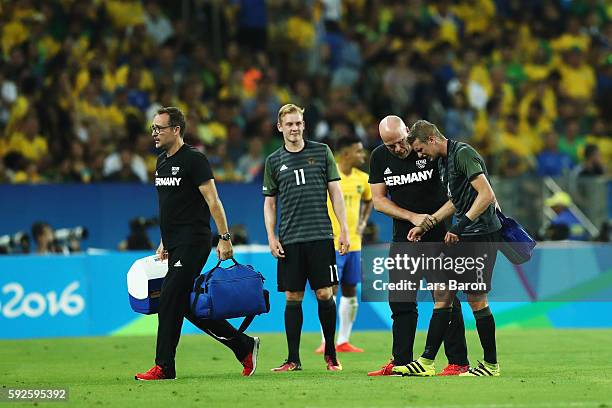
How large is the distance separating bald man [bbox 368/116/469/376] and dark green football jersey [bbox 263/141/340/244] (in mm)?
621

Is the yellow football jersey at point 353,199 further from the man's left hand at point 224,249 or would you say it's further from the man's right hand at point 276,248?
the man's left hand at point 224,249

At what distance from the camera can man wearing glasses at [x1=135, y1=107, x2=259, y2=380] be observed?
12.0 m

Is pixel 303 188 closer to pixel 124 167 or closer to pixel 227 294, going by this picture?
pixel 227 294

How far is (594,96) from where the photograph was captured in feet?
92.4

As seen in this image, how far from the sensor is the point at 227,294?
1203 cm

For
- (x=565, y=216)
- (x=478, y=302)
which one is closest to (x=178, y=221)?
(x=478, y=302)

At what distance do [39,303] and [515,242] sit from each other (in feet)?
26.9

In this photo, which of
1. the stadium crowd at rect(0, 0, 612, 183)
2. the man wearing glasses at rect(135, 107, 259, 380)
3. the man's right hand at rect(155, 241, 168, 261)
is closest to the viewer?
the man wearing glasses at rect(135, 107, 259, 380)

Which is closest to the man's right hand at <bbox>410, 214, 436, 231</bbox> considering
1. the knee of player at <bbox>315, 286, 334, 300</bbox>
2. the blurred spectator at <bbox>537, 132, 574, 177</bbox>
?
the knee of player at <bbox>315, 286, 334, 300</bbox>

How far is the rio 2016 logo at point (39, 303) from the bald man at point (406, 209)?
22.7ft

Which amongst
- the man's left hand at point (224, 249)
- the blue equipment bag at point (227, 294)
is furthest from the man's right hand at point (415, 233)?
the man's left hand at point (224, 249)

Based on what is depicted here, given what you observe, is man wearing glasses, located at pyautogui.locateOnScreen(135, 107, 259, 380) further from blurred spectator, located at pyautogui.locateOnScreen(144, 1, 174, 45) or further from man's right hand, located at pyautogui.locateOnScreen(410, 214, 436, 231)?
blurred spectator, located at pyautogui.locateOnScreen(144, 1, 174, 45)

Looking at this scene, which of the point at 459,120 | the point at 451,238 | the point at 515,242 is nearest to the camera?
the point at 451,238

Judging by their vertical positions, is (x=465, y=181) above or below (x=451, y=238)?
above
